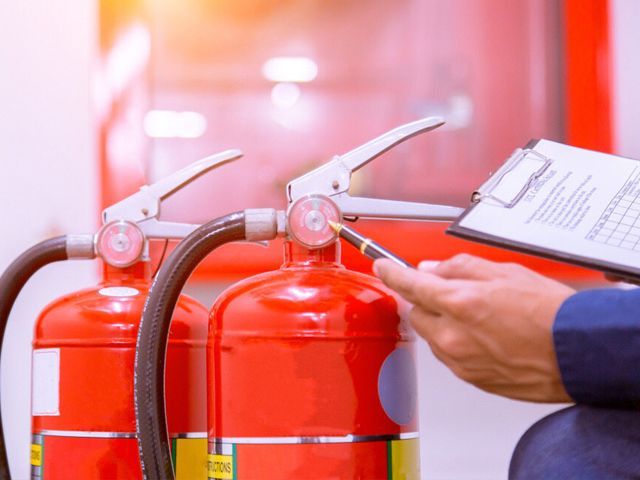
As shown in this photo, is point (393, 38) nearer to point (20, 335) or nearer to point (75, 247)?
point (75, 247)

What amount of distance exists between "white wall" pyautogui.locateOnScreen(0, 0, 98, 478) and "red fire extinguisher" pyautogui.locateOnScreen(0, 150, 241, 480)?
0.24m

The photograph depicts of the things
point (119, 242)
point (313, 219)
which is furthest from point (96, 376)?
point (313, 219)

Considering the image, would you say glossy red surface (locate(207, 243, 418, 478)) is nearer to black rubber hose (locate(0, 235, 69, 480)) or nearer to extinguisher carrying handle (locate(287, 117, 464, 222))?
extinguisher carrying handle (locate(287, 117, 464, 222))

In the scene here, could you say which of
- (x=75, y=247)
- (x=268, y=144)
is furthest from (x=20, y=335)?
(x=268, y=144)

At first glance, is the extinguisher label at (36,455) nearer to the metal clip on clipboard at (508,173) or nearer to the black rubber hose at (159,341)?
the black rubber hose at (159,341)

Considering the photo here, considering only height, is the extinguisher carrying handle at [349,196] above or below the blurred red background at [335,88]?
below

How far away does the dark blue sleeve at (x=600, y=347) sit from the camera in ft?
1.49

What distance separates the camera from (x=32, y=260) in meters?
0.81

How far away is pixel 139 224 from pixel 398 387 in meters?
0.31

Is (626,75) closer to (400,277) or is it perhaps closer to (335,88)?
(335,88)

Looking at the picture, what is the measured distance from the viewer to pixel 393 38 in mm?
1004

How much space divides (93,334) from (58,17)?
508 millimetres

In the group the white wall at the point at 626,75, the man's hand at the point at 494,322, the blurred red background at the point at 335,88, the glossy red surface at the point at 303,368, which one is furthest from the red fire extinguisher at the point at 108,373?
the white wall at the point at 626,75

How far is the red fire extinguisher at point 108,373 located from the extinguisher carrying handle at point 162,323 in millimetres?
71
